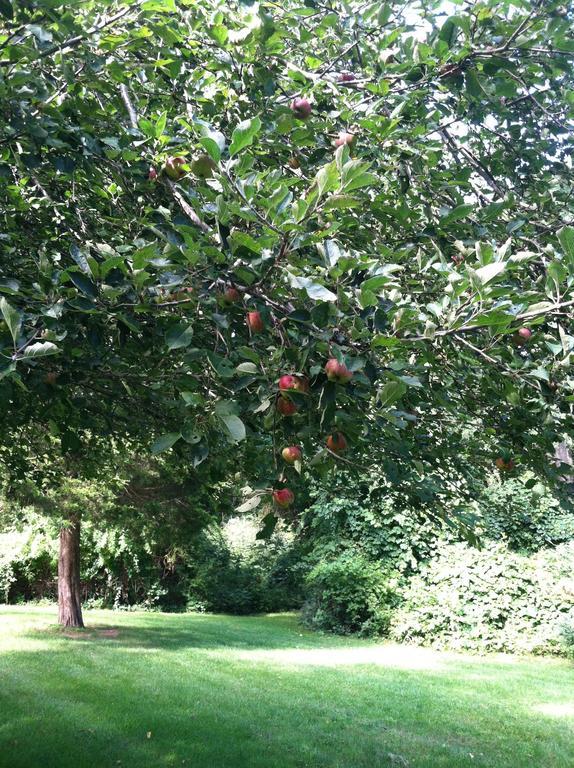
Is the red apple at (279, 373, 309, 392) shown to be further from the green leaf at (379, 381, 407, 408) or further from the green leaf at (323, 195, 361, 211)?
the green leaf at (323, 195, 361, 211)

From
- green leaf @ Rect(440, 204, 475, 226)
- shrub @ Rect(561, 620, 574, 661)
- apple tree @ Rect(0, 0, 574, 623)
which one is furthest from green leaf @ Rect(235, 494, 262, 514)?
shrub @ Rect(561, 620, 574, 661)

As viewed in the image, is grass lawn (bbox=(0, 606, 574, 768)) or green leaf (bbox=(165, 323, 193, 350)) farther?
grass lawn (bbox=(0, 606, 574, 768))

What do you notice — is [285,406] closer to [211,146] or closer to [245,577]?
[211,146]

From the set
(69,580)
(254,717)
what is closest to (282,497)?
(254,717)

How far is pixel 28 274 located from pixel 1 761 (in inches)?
163

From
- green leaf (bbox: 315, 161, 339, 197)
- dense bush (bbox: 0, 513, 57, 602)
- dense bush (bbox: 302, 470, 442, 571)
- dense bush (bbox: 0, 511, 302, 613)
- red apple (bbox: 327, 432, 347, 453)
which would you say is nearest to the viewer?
green leaf (bbox: 315, 161, 339, 197)

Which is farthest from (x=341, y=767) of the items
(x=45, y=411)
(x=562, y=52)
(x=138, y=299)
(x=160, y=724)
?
(x=562, y=52)

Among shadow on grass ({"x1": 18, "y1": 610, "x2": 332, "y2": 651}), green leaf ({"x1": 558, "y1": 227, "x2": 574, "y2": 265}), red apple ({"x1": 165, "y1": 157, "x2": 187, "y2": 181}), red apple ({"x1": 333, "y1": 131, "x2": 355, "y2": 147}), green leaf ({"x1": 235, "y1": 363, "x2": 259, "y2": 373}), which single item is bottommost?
shadow on grass ({"x1": 18, "y1": 610, "x2": 332, "y2": 651})

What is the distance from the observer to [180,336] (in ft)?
7.15

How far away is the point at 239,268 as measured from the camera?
208 cm

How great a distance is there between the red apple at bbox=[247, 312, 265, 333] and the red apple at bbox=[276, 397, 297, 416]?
0.98 feet

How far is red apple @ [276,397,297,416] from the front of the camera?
2258 millimetres

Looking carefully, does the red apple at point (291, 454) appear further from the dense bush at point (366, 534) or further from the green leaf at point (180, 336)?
the dense bush at point (366, 534)

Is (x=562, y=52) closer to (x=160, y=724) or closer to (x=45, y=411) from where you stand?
(x=45, y=411)
